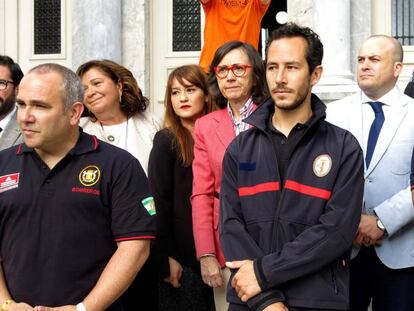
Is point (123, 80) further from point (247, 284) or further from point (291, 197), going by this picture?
point (247, 284)

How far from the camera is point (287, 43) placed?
11.8 feet

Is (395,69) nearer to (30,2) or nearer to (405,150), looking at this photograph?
(405,150)

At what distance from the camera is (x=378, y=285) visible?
4.39 m

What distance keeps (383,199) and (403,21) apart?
5819 millimetres

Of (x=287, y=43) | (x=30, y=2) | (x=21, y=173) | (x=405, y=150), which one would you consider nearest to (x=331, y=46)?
(x=30, y=2)

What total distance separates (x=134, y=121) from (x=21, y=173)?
62.3 inches

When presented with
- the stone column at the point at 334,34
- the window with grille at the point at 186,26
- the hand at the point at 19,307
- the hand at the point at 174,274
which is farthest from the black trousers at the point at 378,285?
the window with grille at the point at 186,26

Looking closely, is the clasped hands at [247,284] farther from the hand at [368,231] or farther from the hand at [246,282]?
the hand at [368,231]

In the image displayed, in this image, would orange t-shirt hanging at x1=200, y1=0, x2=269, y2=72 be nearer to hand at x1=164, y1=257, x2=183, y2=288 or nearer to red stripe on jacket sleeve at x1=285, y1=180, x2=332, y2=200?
hand at x1=164, y1=257, x2=183, y2=288

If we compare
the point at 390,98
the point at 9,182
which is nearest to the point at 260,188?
the point at 9,182

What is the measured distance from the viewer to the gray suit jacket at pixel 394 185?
4262mm

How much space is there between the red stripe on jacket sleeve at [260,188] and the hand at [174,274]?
47.1 inches

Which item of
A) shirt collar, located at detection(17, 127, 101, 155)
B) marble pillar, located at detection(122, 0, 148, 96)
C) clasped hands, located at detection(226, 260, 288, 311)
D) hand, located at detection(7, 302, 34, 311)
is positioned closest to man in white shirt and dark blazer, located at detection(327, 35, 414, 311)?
clasped hands, located at detection(226, 260, 288, 311)

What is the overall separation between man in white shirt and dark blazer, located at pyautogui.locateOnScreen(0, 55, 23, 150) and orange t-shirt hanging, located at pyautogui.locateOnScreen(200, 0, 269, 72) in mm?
2331
